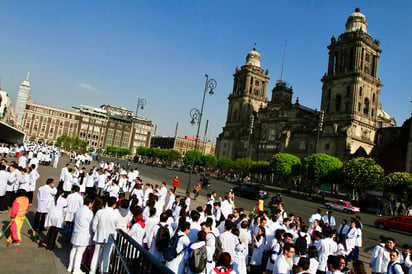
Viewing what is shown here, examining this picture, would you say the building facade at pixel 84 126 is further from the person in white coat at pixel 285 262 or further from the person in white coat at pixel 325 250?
the person in white coat at pixel 285 262

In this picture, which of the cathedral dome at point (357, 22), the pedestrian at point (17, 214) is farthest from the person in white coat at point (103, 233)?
the cathedral dome at point (357, 22)

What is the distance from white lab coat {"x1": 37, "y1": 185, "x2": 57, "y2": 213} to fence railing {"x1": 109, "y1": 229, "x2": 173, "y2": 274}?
3.75m

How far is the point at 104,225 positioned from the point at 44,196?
3555mm

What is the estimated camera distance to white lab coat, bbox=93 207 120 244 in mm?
6781

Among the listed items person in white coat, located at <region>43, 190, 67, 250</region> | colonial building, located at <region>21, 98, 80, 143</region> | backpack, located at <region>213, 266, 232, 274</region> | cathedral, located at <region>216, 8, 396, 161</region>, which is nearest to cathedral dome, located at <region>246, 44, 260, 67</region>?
cathedral, located at <region>216, 8, 396, 161</region>

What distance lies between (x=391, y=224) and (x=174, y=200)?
19039mm

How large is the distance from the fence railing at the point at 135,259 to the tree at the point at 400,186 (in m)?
33.7

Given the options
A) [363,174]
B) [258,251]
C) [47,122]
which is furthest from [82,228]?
[47,122]

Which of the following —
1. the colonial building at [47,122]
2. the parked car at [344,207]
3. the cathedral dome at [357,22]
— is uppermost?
the cathedral dome at [357,22]

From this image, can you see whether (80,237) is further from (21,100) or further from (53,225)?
(21,100)

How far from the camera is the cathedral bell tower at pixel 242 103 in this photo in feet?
282

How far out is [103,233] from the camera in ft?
22.3

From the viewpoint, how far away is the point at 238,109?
88.9 m

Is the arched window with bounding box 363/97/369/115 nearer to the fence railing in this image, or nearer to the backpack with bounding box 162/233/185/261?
the backpack with bounding box 162/233/185/261
